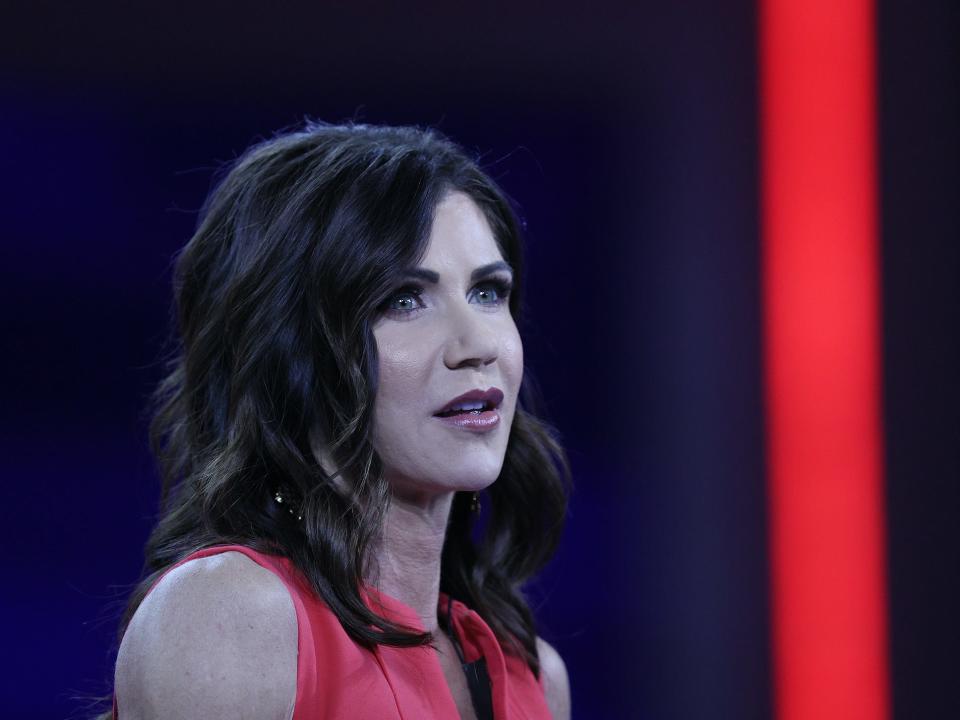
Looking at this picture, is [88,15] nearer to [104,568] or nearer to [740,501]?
[104,568]

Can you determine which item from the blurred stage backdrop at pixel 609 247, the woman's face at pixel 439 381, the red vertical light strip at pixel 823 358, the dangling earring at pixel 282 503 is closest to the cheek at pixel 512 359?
the woman's face at pixel 439 381

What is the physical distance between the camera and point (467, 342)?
144 centimetres

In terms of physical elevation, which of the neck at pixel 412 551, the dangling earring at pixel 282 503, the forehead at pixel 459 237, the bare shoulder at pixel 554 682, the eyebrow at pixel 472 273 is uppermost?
the forehead at pixel 459 237

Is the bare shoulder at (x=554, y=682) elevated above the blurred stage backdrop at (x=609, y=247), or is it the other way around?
the blurred stage backdrop at (x=609, y=247)

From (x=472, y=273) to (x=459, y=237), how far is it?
0.18 ft

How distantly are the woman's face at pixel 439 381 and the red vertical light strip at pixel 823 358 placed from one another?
125 cm

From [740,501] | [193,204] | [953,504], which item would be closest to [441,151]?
[193,204]

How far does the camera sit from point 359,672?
1333 millimetres

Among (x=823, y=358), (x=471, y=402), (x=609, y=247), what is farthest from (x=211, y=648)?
(x=823, y=358)

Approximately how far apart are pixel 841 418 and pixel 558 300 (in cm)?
69

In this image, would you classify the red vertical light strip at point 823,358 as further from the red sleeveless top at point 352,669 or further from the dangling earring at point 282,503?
the dangling earring at point 282,503

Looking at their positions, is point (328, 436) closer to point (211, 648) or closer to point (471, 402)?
point (471, 402)

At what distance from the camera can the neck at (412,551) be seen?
5.00 ft

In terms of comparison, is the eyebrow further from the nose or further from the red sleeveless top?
the red sleeveless top
